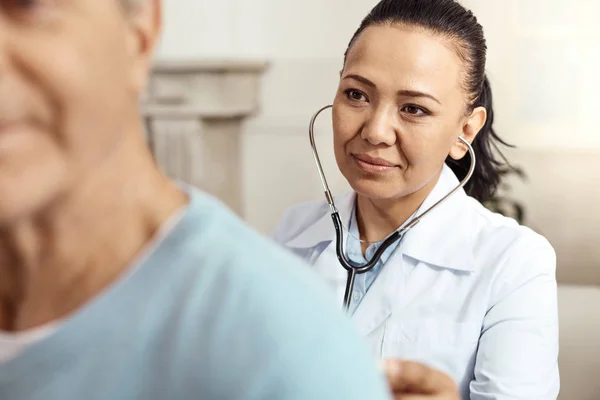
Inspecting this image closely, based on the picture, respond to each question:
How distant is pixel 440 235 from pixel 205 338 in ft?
3.03

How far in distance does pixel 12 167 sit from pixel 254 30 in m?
2.84

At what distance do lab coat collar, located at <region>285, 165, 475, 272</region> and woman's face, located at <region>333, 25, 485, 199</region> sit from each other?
0.20 ft

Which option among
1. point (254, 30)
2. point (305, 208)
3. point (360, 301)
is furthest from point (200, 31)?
point (360, 301)

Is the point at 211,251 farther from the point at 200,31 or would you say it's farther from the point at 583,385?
the point at 200,31

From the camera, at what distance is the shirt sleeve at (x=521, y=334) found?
1174 mm

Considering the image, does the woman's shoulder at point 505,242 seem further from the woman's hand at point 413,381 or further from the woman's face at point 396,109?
the woman's hand at point 413,381

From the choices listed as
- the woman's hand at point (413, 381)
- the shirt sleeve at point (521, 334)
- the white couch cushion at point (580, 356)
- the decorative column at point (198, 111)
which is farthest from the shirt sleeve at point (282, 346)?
the decorative column at point (198, 111)

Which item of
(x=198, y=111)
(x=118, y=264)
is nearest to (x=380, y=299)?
(x=118, y=264)

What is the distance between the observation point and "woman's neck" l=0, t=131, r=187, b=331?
1.64 feet

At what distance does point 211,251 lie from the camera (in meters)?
0.49

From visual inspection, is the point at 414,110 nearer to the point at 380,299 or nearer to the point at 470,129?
the point at 470,129

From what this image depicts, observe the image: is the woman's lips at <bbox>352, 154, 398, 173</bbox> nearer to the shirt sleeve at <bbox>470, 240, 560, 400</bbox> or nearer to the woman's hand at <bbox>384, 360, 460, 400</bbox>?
the shirt sleeve at <bbox>470, 240, 560, 400</bbox>

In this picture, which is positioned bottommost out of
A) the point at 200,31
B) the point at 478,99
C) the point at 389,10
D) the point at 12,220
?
the point at 200,31

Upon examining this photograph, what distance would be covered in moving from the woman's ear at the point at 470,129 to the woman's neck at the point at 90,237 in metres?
0.94
